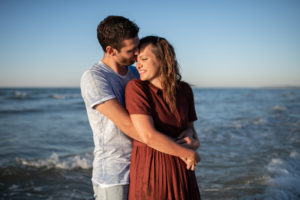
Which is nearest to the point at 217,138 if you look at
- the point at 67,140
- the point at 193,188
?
the point at 67,140

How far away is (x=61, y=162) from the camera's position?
572 cm

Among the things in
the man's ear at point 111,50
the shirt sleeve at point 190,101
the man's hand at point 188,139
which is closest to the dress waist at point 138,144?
the man's hand at point 188,139

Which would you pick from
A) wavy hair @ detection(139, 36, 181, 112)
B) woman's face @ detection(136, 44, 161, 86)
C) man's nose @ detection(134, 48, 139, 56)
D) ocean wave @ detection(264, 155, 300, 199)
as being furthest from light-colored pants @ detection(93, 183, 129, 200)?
ocean wave @ detection(264, 155, 300, 199)

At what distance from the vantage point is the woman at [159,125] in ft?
5.62

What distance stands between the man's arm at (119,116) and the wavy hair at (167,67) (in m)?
0.32

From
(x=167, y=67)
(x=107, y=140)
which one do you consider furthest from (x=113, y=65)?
(x=107, y=140)

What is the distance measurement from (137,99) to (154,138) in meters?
0.30

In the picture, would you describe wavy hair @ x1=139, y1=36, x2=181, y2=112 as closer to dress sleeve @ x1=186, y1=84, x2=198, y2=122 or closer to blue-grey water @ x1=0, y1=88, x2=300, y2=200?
dress sleeve @ x1=186, y1=84, x2=198, y2=122

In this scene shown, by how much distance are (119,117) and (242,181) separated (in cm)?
378

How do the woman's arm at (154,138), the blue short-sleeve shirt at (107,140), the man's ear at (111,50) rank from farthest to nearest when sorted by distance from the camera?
the man's ear at (111,50) → the blue short-sleeve shirt at (107,140) → the woman's arm at (154,138)

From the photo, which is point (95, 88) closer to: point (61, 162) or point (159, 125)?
point (159, 125)

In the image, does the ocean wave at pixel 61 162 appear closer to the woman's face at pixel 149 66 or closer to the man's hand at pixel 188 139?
the man's hand at pixel 188 139

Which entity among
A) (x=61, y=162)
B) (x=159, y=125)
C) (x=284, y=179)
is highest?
(x=159, y=125)

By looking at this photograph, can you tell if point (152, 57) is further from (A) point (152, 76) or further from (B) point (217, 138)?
(B) point (217, 138)
